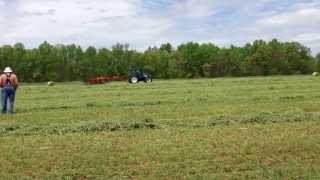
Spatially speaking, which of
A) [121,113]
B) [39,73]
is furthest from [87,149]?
[39,73]

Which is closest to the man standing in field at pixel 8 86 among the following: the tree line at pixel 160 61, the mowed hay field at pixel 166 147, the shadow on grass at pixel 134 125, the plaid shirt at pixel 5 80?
the plaid shirt at pixel 5 80

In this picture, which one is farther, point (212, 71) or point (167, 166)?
point (212, 71)

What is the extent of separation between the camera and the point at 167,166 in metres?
10.4

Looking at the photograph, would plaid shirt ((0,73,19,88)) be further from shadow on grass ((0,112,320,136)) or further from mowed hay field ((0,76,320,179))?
shadow on grass ((0,112,320,136))

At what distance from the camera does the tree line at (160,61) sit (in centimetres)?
11481

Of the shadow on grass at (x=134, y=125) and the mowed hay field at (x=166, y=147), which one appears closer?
the mowed hay field at (x=166, y=147)

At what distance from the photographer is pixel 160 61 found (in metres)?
125

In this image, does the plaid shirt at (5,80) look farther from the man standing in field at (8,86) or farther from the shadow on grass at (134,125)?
the shadow on grass at (134,125)

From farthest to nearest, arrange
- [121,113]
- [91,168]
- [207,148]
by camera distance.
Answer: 1. [121,113]
2. [207,148]
3. [91,168]

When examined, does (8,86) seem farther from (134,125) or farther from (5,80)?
(134,125)

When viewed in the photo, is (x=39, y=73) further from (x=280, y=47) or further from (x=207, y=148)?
(x=207, y=148)

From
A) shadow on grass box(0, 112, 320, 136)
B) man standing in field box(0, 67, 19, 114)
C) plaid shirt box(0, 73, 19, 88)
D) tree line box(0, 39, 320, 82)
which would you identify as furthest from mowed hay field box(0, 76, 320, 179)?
tree line box(0, 39, 320, 82)

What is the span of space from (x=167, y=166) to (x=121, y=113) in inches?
446

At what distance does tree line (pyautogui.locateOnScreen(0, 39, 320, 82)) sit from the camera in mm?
114812
